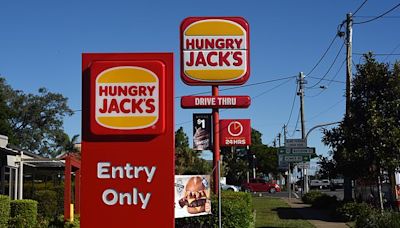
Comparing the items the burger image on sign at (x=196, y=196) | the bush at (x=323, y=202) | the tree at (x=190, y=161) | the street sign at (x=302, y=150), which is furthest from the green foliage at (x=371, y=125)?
the tree at (x=190, y=161)

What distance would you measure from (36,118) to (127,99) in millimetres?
67985

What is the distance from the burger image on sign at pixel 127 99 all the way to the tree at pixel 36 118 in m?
64.3

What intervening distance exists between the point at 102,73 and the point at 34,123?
6855 cm

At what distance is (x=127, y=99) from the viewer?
15.2 ft

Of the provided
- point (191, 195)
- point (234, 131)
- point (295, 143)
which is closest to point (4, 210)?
point (191, 195)

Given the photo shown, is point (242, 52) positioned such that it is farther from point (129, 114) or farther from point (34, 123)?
point (34, 123)

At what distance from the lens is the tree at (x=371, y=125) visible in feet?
54.9

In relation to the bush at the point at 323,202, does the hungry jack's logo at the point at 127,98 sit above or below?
above

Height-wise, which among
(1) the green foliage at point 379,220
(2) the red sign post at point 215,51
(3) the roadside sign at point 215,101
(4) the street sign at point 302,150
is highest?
(2) the red sign post at point 215,51

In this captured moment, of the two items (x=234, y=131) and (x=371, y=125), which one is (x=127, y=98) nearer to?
(x=371, y=125)

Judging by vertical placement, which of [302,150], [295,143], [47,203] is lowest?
[47,203]

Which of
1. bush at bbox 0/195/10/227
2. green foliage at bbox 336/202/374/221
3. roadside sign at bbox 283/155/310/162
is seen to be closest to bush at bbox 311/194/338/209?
roadside sign at bbox 283/155/310/162

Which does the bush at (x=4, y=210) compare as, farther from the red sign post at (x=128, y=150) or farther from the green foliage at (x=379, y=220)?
the red sign post at (x=128, y=150)

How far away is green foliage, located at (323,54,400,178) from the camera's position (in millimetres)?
16719
